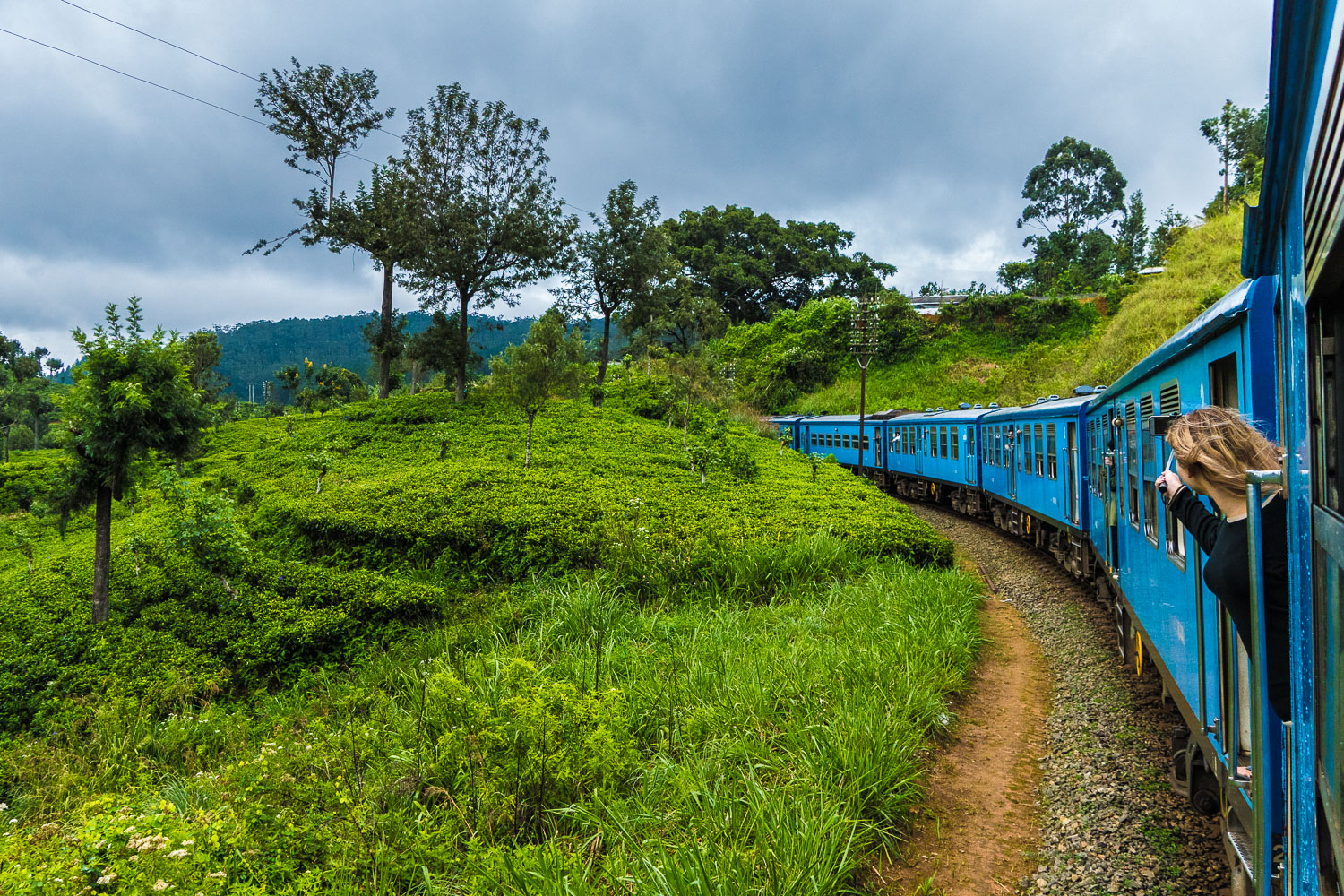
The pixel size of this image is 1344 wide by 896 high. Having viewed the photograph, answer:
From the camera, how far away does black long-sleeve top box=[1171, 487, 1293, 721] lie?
5.46 feet

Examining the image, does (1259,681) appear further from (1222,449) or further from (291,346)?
(291,346)

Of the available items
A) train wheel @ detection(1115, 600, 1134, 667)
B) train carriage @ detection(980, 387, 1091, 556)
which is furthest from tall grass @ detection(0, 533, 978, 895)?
train carriage @ detection(980, 387, 1091, 556)

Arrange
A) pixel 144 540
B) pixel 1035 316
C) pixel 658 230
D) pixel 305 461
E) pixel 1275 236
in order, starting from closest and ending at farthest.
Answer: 1. pixel 1275 236
2. pixel 144 540
3. pixel 305 461
4. pixel 658 230
5. pixel 1035 316

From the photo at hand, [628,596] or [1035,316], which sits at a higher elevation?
[1035,316]

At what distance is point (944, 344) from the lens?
4034cm

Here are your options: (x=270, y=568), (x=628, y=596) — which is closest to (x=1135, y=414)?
(x=628, y=596)

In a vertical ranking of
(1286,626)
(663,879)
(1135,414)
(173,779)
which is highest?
(1135,414)

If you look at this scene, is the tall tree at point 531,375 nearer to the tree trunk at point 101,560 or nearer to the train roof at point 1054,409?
the tree trunk at point 101,560

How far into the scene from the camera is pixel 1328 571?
128cm

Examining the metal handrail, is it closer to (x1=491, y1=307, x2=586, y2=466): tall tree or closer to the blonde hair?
the blonde hair

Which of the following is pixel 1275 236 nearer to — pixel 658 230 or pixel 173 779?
pixel 173 779

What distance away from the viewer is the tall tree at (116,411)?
340 inches

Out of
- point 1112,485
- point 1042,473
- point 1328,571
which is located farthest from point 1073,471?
point 1328,571

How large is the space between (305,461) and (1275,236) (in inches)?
678
